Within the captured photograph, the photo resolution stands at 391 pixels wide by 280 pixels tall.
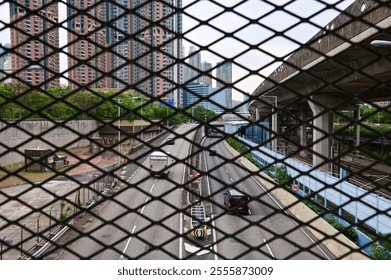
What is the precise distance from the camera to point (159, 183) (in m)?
12.2

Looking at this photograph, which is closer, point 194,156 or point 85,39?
point 85,39

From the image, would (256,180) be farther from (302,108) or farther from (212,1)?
(212,1)

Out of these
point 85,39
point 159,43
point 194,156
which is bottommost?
point 194,156

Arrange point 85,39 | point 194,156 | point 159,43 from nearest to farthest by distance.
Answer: point 85,39 → point 159,43 → point 194,156

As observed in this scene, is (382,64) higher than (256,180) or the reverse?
higher

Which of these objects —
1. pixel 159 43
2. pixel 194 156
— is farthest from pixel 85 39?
pixel 194 156

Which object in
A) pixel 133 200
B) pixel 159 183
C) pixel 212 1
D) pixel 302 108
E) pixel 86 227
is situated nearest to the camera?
pixel 212 1

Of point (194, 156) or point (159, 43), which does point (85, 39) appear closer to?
point (159, 43)

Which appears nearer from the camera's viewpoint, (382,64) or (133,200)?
(382,64)

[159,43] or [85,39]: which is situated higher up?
[159,43]

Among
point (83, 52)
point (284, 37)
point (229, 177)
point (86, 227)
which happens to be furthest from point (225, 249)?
point (83, 52)

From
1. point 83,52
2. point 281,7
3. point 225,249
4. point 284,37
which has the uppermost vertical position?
point 83,52

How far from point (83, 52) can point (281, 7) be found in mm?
17868
